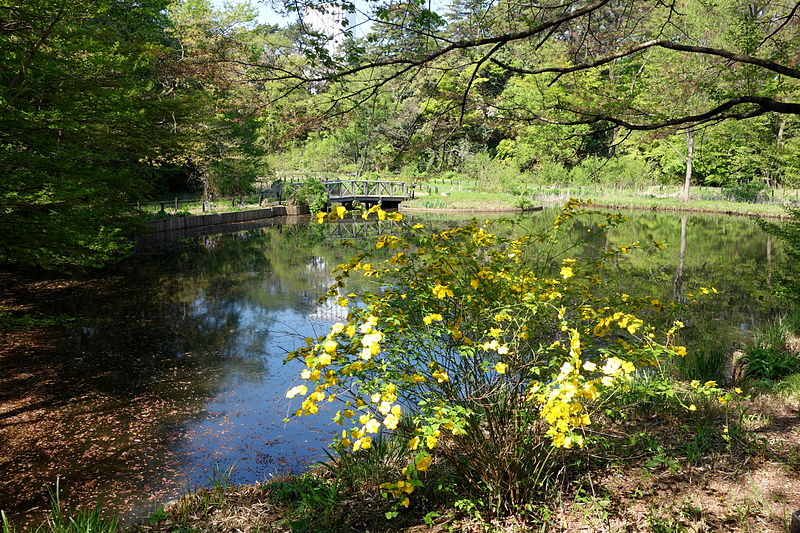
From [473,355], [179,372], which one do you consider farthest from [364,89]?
[179,372]

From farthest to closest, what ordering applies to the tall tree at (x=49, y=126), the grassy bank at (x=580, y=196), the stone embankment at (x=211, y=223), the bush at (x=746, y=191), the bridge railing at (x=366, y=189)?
the bridge railing at (x=366, y=189) → the bush at (x=746, y=191) → the grassy bank at (x=580, y=196) → the stone embankment at (x=211, y=223) → the tall tree at (x=49, y=126)

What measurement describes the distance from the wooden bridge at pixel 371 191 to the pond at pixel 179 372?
16370 millimetres

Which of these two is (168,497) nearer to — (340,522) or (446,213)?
(340,522)

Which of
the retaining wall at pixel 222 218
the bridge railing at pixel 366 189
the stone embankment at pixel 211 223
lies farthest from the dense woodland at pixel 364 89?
the bridge railing at pixel 366 189

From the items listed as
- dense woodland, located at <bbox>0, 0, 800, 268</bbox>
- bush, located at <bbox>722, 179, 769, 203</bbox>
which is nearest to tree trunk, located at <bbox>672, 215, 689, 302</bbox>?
dense woodland, located at <bbox>0, 0, 800, 268</bbox>

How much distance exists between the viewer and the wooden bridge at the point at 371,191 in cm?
3241

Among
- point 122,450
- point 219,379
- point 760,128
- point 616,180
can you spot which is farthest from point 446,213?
point 122,450

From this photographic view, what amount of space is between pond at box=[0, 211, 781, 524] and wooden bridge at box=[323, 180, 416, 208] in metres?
16.4

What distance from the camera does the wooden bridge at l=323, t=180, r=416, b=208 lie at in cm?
3241

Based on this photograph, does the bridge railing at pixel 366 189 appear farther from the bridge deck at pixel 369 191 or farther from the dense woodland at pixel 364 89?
the dense woodland at pixel 364 89

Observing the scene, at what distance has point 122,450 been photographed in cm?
558

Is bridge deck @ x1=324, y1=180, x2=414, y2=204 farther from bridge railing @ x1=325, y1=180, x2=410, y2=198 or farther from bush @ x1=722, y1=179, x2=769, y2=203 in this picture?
bush @ x1=722, y1=179, x2=769, y2=203

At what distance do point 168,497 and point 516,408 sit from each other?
135 inches

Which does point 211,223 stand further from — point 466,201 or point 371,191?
point 466,201
